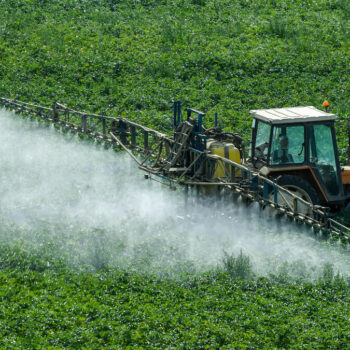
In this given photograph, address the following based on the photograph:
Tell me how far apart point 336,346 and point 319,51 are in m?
19.6


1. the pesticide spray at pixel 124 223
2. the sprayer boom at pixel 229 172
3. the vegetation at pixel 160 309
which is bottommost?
the vegetation at pixel 160 309

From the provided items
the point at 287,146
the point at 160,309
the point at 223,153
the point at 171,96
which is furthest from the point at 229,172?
the point at 171,96

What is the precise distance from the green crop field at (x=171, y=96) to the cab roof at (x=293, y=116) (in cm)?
294

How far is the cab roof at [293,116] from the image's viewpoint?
15.1 meters

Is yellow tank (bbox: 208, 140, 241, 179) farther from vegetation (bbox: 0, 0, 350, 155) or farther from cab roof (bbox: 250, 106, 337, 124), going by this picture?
vegetation (bbox: 0, 0, 350, 155)

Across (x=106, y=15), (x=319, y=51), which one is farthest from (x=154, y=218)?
(x=106, y=15)

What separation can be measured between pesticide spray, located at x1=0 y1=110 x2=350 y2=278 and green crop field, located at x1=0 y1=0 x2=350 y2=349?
43 centimetres

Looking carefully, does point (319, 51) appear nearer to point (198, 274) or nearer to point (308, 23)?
point (308, 23)

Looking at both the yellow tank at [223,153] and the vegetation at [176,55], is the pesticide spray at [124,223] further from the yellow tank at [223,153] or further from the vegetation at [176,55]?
the vegetation at [176,55]

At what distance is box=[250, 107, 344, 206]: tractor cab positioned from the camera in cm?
1512

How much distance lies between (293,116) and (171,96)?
9.97 m

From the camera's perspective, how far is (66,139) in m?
20.5

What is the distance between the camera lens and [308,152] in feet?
49.6

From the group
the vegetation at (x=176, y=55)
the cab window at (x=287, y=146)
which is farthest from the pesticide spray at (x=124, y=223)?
the vegetation at (x=176, y=55)
